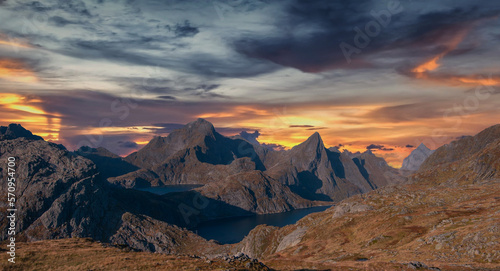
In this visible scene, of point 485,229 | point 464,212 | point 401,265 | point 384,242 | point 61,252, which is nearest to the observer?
point 401,265

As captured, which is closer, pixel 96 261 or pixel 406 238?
pixel 96 261

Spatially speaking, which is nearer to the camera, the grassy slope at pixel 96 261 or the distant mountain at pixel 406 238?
the grassy slope at pixel 96 261

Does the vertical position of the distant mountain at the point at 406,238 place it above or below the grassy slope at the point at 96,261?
below

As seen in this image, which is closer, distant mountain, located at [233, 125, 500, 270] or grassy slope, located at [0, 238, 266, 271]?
grassy slope, located at [0, 238, 266, 271]

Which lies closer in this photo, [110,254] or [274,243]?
[110,254]

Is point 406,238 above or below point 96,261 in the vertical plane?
below

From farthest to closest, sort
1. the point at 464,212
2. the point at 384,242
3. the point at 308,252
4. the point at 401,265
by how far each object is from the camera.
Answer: the point at 308,252
the point at 464,212
the point at 384,242
the point at 401,265

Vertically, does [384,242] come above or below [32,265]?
below

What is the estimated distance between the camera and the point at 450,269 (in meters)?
47.3

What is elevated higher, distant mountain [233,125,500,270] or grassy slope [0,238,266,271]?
grassy slope [0,238,266,271]

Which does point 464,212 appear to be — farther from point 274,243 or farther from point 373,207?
point 274,243

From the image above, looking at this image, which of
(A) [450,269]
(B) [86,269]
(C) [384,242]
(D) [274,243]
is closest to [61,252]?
(B) [86,269]

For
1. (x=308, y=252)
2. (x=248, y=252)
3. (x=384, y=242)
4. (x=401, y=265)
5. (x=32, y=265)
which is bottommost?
(x=248, y=252)

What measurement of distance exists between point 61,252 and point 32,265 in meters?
6.70
